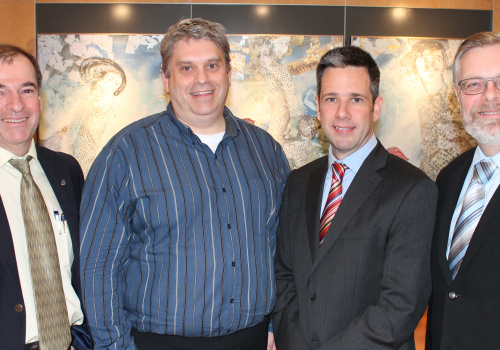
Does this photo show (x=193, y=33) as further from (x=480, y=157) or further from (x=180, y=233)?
(x=480, y=157)

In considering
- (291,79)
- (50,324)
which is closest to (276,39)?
(291,79)

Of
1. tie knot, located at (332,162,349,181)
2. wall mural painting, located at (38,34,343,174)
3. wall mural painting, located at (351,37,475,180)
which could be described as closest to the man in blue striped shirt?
tie knot, located at (332,162,349,181)

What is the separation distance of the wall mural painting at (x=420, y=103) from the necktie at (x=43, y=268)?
3.23 metres

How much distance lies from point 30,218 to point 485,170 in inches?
75.7

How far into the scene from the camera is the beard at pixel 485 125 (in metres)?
1.89

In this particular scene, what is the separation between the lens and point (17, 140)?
2080 millimetres

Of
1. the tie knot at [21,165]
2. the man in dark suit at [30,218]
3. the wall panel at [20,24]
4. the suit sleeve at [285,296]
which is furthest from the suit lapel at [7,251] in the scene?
the wall panel at [20,24]

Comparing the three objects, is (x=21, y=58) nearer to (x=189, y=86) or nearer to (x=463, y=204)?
(x=189, y=86)

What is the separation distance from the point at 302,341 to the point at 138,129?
1199 millimetres

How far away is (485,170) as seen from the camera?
1.92 metres

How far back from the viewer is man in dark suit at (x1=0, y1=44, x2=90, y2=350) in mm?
1900

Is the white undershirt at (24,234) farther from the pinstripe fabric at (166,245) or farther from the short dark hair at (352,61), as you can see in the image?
the short dark hair at (352,61)

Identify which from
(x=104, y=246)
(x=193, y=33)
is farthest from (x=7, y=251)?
(x=193, y=33)

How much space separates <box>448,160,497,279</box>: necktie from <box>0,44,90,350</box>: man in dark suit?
166 cm
